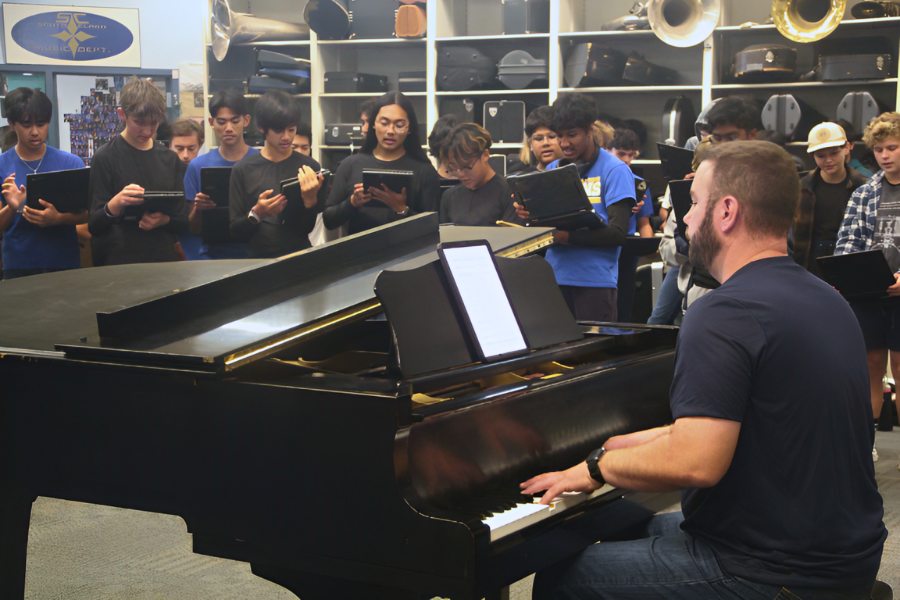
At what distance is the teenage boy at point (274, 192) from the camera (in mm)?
3508

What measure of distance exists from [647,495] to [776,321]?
20.4 inches

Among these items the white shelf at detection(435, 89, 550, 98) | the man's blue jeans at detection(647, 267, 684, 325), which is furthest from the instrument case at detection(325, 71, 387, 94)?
the man's blue jeans at detection(647, 267, 684, 325)

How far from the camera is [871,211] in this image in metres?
3.51

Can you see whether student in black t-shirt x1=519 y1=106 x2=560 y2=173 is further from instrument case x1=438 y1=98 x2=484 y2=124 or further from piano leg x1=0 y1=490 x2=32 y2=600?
piano leg x1=0 y1=490 x2=32 y2=600

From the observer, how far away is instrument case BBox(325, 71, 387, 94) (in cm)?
623

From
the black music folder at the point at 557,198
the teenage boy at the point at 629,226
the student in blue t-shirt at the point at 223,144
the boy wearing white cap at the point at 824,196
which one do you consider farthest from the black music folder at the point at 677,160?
the student in blue t-shirt at the point at 223,144

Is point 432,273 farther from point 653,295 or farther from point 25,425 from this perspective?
point 653,295

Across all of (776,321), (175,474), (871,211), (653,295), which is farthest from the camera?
(653,295)

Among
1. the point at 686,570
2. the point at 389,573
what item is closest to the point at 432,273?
the point at 389,573

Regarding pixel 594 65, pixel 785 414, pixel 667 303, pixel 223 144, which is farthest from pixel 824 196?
pixel 785 414

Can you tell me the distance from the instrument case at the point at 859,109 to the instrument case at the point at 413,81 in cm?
273

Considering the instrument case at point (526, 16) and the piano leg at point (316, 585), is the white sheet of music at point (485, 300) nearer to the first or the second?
the piano leg at point (316, 585)

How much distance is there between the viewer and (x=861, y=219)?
3557mm

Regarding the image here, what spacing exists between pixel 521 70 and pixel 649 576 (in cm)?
488
